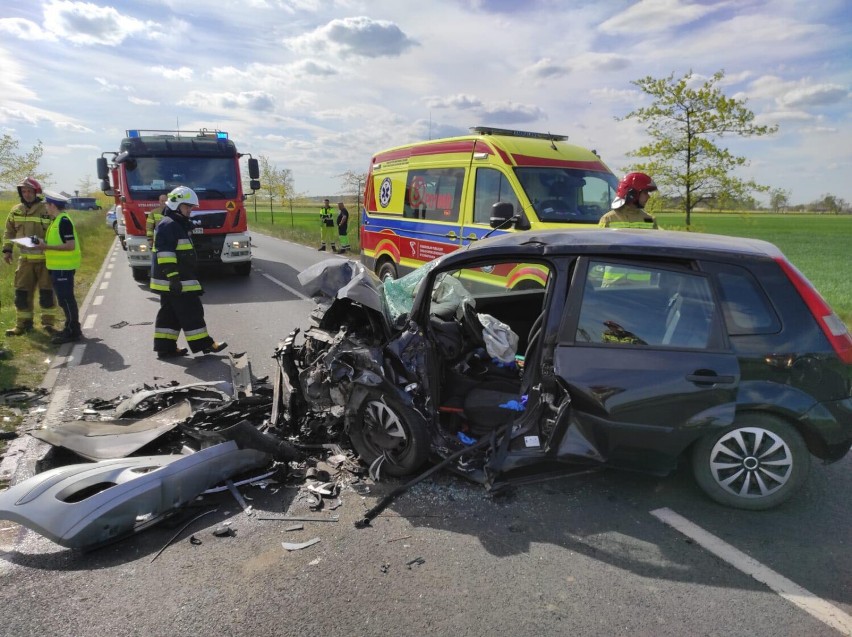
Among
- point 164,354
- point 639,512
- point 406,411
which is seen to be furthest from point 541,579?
point 164,354

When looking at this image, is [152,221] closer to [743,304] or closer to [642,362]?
[642,362]

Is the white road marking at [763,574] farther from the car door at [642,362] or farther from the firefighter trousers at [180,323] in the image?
the firefighter trousers at [180,323]

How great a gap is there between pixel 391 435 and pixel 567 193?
452cm

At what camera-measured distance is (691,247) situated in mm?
3273

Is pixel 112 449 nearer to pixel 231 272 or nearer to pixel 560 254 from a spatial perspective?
pixel 560 254

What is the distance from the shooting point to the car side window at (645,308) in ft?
10.4

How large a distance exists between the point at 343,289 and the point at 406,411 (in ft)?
3.12

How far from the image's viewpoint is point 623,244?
131 inches

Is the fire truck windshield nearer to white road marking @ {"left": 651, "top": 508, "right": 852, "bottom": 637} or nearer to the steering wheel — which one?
→ the steering wheel

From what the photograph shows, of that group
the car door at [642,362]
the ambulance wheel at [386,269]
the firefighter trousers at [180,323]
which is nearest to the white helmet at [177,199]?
the firefighter trousers at [180,323]

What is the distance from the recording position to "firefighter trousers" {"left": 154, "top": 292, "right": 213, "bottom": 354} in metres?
6.72

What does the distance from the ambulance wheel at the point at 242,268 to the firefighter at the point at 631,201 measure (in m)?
9.37

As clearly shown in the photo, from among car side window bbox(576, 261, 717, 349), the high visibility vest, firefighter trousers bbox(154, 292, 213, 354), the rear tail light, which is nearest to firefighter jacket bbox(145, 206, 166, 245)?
the high visibility vest

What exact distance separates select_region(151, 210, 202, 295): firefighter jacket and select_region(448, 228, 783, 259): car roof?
4330 millimetres
